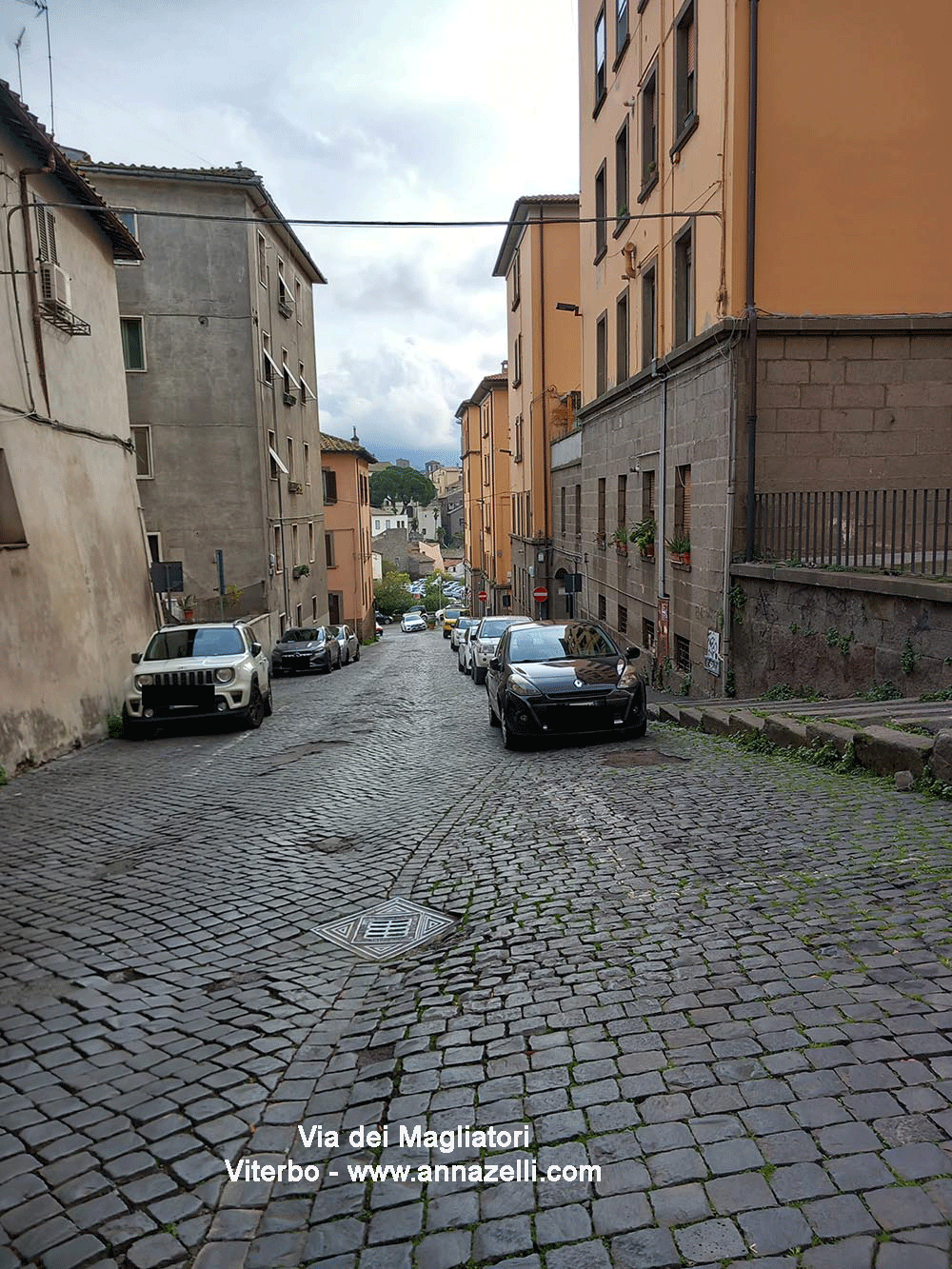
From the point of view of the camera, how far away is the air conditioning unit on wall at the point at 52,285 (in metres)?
12.8

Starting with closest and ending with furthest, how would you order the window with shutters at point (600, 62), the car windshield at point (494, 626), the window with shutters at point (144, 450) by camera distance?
the window with shutters at point (600, 62) < the car windshield at point (494, 626) < the window with shutters at point (144, 450)

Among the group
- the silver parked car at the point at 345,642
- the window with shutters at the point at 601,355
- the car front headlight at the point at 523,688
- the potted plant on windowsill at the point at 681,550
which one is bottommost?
the silver parked car at the point at 345,642

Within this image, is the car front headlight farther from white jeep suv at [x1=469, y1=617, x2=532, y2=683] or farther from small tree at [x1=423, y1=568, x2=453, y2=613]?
small tree at [x1=423, y1=568, x2=453, y2=613]

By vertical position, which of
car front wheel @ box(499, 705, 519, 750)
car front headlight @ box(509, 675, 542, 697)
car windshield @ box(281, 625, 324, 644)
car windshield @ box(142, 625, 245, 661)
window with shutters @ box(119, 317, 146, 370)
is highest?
window with shutters @ box(119, 317, 146, 370)

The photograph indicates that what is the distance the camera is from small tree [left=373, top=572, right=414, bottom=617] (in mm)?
84125

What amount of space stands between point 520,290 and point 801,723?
105ft

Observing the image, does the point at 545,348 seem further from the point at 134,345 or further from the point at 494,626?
the point at 494,626

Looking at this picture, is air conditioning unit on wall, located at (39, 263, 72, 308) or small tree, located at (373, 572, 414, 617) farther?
small tree, located at (373, 572, 414, 617)

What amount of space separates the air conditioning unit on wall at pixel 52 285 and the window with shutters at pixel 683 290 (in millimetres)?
9721

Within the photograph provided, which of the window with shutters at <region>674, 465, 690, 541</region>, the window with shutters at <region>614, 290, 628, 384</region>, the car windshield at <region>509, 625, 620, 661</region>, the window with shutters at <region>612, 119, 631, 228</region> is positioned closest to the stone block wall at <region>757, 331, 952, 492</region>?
the window with shutters at <region>674, 465, 690, 541</region>

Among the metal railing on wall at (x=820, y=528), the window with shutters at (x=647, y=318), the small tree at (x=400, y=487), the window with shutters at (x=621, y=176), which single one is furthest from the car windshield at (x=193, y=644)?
the small tree at (x=400, y=487)

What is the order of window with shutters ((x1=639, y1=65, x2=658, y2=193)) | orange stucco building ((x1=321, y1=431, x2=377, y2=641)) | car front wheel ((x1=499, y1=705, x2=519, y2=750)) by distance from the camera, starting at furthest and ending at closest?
orange stucco building ((x1=321, y1=431, x2=377, y2=641)) < window with shutters ((x1=639, y1=65, x2=658, y2=193)) < car front wheel ((x1=499, y1=705, x2=519, y2=750))

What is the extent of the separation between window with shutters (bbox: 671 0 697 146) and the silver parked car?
707 inches

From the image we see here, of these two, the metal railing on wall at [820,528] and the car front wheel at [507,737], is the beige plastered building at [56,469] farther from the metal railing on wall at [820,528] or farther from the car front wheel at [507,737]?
the metal railing on wall at [820,528]
